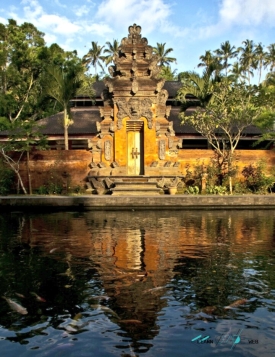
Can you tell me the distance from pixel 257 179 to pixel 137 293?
1851 cm

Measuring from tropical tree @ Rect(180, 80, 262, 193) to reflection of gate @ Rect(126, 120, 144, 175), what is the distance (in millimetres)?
2680

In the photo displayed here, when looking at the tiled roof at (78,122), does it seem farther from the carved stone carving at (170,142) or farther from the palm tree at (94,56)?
the palm tree at (94,56)

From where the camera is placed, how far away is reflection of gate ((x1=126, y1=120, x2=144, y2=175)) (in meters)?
24.1

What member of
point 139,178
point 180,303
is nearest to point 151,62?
point 139,178

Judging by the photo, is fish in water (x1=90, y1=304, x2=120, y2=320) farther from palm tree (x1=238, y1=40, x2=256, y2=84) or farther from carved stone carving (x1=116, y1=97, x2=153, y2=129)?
palm tree (x1=238, y1=40, x2=256, y2=84)

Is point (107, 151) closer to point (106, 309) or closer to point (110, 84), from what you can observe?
point (110, 84)

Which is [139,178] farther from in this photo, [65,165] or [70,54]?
[70,54]

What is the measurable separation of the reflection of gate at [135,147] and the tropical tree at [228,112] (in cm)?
268

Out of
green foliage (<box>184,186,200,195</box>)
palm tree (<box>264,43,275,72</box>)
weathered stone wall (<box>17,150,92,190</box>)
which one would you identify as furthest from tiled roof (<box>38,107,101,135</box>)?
palm tree (<box>264,43,275,72</box>)

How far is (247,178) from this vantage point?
77.5 feet

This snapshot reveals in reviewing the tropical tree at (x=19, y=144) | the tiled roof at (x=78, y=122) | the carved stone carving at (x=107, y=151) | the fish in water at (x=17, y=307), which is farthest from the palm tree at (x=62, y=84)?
the fish in water at (x=17, y=307)

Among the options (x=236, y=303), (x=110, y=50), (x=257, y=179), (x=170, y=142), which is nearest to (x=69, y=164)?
(x=170, y=142)

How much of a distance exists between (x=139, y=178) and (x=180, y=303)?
1691cm

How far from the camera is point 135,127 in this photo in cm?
2417
